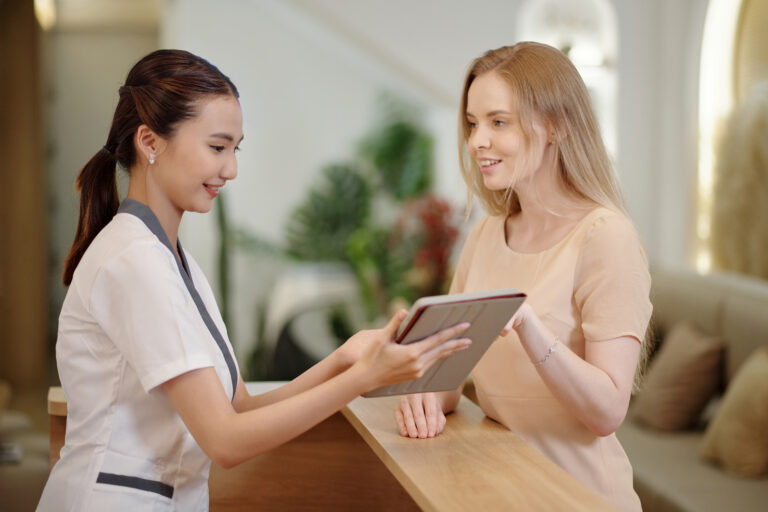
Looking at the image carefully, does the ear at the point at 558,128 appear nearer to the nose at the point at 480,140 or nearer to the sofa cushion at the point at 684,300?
the nose at the point at 480,140

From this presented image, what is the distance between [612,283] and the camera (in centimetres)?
160

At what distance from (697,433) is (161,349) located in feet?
9.99

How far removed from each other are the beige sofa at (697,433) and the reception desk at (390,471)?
147 centimetres

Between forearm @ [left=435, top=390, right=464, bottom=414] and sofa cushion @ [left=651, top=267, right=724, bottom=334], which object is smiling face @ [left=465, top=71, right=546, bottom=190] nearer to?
forearm @ [left=435, top=390, right=464, bottom=414]

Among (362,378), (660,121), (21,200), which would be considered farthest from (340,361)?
(21,200)

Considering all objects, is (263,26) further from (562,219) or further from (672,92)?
(562,219)

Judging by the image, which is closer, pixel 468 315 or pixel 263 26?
pixel 468 315

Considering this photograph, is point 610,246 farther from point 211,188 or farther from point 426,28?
point 426,28

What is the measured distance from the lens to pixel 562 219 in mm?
1761

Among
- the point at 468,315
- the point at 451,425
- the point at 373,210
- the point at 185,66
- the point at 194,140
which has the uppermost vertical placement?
the point at 185,66

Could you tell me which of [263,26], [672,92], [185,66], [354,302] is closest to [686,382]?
[672,92]

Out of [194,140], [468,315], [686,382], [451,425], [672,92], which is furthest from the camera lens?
[672,92]

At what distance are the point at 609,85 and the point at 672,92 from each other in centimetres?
40

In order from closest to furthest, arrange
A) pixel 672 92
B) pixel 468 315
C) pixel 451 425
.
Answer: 1. pixel 468 315
2. pixel 451 425
3. pixel 672 92
